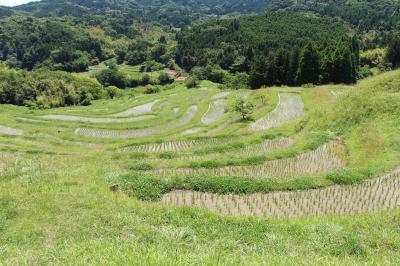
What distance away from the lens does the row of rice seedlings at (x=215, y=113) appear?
53.8 m

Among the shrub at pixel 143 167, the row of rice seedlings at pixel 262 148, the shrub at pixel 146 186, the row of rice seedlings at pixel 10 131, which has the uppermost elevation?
the shrub at pixel 146 186

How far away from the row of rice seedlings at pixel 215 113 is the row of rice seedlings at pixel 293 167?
87.4ft

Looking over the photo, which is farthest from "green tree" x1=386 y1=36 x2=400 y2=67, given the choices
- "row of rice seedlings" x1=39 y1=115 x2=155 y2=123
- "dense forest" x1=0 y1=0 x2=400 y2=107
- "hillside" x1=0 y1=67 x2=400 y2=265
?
"row of rice seedlings" x1=39 y1=115 x2=155 y2=123

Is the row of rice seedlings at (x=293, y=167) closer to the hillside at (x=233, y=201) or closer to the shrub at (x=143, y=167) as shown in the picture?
the hillside at (x=233, y=201)

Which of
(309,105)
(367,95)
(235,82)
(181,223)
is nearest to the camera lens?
(181,223)

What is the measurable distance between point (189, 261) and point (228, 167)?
14.3m

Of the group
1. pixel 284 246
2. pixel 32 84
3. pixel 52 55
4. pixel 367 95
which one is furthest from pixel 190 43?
pixel 284 246

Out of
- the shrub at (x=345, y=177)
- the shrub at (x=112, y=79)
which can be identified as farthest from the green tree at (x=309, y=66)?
the shrub at (x=112, y=79)

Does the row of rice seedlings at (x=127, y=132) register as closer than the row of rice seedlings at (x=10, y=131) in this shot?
No

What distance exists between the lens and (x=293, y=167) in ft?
76.2

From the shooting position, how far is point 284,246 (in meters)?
10.8

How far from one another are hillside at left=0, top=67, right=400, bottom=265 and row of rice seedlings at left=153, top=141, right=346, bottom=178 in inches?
3.0

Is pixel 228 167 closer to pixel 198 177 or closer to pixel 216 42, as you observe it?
pixel 198 177

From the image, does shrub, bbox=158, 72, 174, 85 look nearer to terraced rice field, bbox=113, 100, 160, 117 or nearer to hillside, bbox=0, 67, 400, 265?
terraced rice field, bbox=113, 100, 160, 117
